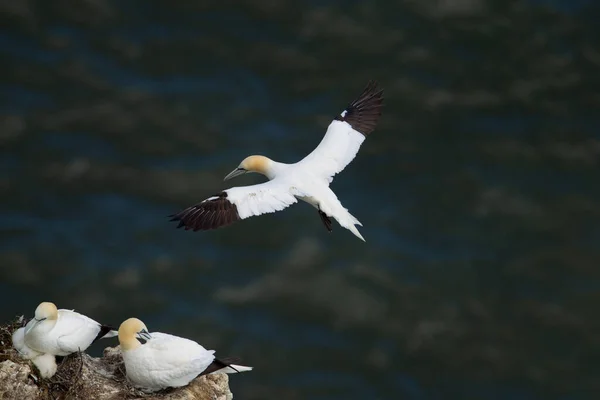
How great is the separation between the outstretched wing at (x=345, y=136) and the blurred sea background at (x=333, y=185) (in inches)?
86.7

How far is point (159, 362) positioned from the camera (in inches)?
385

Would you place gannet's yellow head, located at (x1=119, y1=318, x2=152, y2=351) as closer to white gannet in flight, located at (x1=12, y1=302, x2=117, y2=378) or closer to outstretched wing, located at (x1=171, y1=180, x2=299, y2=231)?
white gannet in flight, located at (x1=12, y1=302, x2=117, y2=378)

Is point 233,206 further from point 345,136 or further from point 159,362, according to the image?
point 159,362

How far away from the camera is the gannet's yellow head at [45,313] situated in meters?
9.89

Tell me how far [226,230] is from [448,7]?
215 inches

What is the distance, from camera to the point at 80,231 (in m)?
16.0

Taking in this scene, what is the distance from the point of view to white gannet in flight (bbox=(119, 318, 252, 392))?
9828mm

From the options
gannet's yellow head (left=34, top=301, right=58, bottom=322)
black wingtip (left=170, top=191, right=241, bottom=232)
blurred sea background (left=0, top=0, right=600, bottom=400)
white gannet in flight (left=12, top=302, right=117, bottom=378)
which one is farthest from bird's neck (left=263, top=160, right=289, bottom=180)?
gannet's yellow head (left=34, top=301, right=58, bottom=322)

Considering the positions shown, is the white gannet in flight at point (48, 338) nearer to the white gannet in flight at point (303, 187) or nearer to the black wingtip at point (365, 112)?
the white gannet in flight at point (303, 187)

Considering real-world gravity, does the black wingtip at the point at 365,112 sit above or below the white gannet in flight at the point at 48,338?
above

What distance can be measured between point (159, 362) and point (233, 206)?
317 cm

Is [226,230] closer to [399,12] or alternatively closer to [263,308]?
[263,308]

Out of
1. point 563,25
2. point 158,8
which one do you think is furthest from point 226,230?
point 563,25

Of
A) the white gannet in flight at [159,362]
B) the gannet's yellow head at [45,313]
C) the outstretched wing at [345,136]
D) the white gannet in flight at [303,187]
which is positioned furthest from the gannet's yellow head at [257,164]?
the gannet's yellow head at [45,313]
